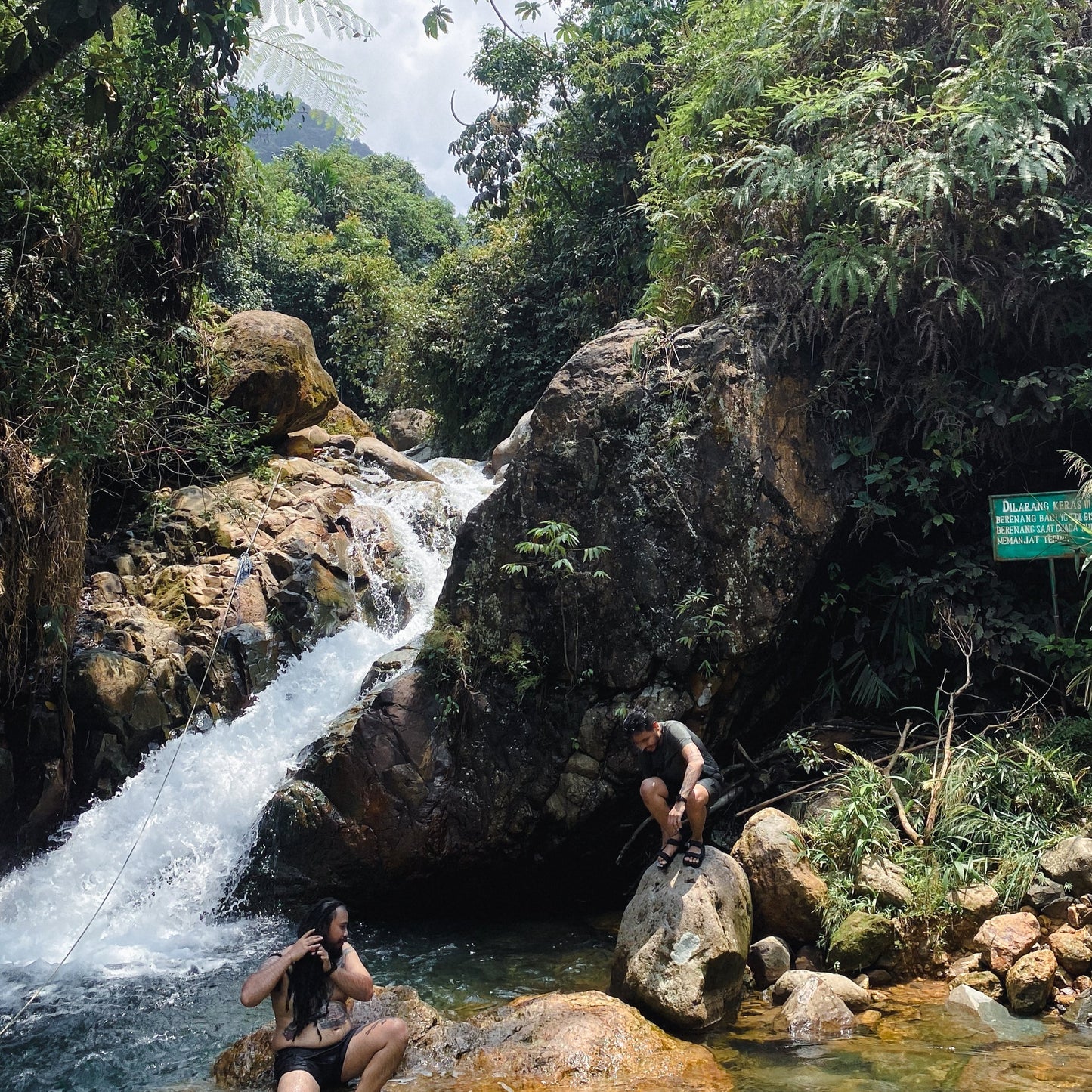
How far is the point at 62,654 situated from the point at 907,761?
24.5ft

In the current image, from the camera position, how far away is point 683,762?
6.07 metres

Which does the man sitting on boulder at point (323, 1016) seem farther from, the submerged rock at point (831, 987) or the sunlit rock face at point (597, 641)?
the sunlit rock face at point (597, 641)

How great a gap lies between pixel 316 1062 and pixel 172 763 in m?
5.15

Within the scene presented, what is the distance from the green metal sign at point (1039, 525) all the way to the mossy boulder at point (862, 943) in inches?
120

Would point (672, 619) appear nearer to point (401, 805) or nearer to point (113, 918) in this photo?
point (401, 805)

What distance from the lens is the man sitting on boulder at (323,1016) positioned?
4.25 m

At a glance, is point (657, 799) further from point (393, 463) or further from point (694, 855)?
point (393, 463)

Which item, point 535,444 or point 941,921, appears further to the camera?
Result: point 535,444

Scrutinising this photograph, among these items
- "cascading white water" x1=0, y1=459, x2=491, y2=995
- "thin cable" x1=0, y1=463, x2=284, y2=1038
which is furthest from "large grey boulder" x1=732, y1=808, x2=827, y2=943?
"thin cable" x1=0, y1=463, x2=284, y2=1038

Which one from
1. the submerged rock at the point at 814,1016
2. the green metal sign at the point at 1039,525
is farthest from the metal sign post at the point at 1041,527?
the submerged rock at the point at 814,1016

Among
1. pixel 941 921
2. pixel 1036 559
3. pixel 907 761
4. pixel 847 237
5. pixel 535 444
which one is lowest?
pixel 941 921

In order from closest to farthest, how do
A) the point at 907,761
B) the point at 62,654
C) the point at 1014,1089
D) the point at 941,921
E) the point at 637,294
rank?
the point at 1014,1089 → the point at 941,921 → the point at 907,761 → the point at 62,654 → the point at 637,294

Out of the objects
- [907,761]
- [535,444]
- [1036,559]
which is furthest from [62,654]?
[1036,559]

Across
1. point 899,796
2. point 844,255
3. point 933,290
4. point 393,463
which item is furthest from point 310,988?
point 393,463
